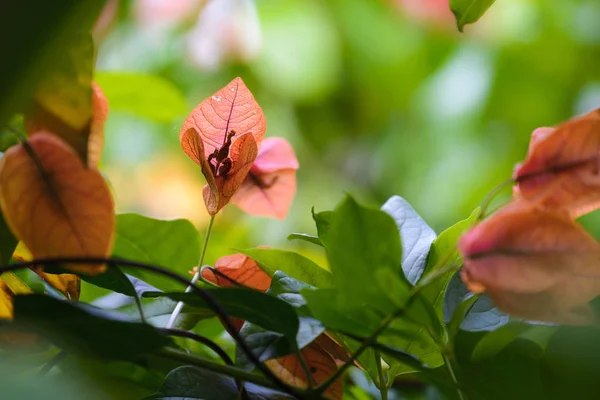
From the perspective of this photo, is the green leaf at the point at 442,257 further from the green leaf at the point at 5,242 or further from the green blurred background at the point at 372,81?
the green blurred background at the point at 372,81

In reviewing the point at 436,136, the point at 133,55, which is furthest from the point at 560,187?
the point at 133,55

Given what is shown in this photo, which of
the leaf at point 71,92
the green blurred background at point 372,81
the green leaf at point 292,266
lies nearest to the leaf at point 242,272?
the green leaf at point 292,266

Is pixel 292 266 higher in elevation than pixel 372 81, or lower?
higher

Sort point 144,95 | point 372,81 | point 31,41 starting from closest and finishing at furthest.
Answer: point 31,41, point 144,95, point 372,81

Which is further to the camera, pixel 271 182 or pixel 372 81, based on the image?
pixel 372 81

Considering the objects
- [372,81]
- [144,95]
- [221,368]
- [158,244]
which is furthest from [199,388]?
[372,81]

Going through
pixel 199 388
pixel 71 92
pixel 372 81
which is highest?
pixel 71 92

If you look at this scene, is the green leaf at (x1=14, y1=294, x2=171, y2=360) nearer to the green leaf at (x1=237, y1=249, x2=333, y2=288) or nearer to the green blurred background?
the green leaf at (x1=237, y1=249, x2=333, y2=288)

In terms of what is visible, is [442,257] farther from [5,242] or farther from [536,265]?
[5,242]
